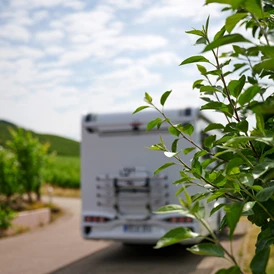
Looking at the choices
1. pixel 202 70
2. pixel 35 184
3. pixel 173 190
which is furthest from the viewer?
pixel 35 184

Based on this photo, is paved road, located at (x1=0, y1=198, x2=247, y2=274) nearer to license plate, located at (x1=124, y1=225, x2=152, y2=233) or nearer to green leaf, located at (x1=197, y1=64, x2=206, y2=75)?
license plate, located at (x1=124, y1=225, x2=152, y2=233)

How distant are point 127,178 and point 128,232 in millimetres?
873

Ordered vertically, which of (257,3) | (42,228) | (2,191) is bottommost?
(42,228)

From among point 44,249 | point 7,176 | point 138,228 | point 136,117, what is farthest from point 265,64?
point 7,176

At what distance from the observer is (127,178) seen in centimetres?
888

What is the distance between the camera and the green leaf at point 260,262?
1.44 meters

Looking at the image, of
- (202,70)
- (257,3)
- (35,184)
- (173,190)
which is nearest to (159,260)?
(173,190)

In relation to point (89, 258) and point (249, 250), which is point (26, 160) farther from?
point (249, 250)

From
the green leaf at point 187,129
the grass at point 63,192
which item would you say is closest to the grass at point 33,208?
the grass at point 63,192

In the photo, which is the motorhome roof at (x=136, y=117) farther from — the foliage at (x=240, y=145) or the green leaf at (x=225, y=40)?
the green leaf at (x=225, y=40)

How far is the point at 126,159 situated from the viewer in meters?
9.06

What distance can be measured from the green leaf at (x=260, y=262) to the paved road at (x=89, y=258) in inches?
262

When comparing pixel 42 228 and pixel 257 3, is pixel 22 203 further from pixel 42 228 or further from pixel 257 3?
pixel 257 3

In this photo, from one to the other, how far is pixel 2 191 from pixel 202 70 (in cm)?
1374
